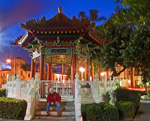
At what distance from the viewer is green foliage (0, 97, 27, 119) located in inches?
367

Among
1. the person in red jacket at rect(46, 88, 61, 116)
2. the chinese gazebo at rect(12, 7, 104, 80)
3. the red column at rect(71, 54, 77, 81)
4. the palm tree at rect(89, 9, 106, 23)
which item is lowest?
the person in red jacket at rect(46, 88, 61, 116)

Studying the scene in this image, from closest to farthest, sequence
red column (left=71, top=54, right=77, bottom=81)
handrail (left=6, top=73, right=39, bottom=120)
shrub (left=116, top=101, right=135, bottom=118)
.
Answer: handrail (left=6, top=73, right=39, bottom=120) < shrub (left=116, top=101, right=135, bottom=118) < red column (left=71, top=54, right=77, bottom=81)

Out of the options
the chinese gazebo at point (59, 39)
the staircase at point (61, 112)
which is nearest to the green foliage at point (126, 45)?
the chinese gazebo at point (59, 39)

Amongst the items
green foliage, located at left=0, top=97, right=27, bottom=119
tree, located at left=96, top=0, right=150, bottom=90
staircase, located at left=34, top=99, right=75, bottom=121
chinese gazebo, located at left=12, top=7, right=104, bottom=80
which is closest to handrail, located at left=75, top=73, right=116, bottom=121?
staircase, located at left=34, top=99, right=75, bottom=121

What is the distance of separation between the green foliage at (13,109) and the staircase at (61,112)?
2.61 feet

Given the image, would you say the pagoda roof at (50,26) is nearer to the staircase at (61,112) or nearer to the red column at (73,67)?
the red column at (73,67)

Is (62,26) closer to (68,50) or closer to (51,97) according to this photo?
(68,50)

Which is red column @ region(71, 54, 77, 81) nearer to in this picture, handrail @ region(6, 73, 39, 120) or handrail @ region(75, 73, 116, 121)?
handrail @ region(75, 73, 116, 121)

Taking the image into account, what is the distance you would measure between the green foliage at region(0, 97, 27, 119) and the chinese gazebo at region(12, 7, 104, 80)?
3006 mm

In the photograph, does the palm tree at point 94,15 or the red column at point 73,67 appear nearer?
the red column at point 73,67

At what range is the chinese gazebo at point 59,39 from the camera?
36.5 feet

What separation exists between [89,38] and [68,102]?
5083 mm

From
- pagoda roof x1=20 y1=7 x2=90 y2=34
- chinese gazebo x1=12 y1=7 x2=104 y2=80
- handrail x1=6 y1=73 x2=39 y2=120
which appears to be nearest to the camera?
handrail x1=6 y1=73 x2=39 y2=120

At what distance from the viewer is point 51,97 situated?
946 cm
